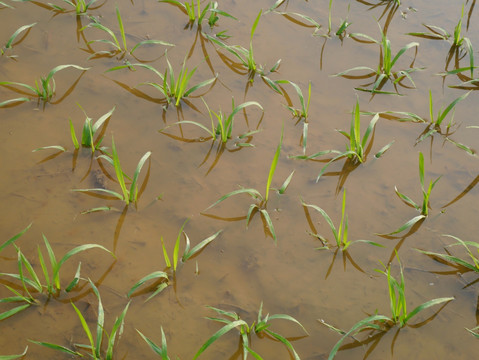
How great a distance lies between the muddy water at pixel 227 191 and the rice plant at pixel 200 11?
85 millimetres

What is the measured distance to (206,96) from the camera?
3322mm

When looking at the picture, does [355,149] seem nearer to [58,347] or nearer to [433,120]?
[433,120]

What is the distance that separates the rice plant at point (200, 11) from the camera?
3697 millimetres

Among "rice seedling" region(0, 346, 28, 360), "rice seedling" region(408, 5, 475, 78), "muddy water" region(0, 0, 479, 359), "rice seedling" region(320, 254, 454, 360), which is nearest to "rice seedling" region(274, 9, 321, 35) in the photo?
"muddy water" region(0, 0, 479, 359)

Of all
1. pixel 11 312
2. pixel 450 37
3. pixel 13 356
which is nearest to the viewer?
pixel 13 356

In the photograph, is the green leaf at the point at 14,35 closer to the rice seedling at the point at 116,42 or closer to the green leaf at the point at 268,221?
the rice seedling at the point at 116,42

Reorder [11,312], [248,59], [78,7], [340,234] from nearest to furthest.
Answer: [11,312] < [340,234] < [248,59] < [78,7]

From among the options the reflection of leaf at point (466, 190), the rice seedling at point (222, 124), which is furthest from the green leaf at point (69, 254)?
the reflection of leaf at point (466, 190)

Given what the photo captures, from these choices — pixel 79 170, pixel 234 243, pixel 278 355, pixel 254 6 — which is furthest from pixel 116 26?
pixel 278 355

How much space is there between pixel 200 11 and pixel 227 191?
1.74 m

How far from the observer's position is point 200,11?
3.93 meters

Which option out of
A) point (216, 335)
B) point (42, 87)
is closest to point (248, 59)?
point (42, 87)

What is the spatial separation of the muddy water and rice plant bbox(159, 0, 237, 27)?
0.08 m

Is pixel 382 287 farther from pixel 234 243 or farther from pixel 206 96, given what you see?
pixel 206 96
